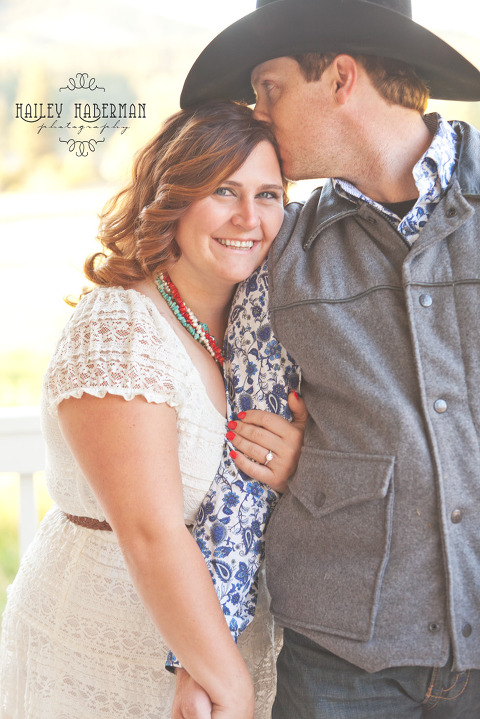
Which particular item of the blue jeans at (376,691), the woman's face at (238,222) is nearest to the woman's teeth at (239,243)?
the woman's face at (238,222)

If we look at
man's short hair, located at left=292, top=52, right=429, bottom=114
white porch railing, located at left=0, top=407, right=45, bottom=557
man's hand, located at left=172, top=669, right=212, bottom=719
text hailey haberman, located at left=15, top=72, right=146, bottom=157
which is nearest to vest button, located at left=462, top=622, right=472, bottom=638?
man's hand, located at left=172, top=669, right=212, bottom=719

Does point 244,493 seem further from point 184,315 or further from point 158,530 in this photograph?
point 184,315

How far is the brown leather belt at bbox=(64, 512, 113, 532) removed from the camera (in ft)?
5.03

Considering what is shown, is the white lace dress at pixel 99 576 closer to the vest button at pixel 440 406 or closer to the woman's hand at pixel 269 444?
the woman's hand at pixel 269 444

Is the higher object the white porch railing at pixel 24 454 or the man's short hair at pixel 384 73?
the man's short hair at pixel 384 73

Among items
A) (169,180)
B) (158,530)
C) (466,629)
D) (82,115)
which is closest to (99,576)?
(158,530)

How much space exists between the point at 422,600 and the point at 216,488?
0.45 m

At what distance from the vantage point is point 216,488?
1.46 metres

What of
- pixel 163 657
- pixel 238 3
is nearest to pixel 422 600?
pixel 163 657

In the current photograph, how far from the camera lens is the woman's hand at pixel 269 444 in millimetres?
1450

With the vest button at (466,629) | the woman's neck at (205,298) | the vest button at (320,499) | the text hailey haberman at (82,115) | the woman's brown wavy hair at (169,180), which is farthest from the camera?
the text hailey haberman at (82,115)

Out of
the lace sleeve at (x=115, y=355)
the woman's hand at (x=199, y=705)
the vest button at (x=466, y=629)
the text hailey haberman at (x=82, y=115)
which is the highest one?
the text hailey haberman at (x=82, y=115)

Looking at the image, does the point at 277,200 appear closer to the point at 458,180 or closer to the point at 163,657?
the point at 458,180

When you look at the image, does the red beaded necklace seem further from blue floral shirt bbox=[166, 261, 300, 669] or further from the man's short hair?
the man's short hair
